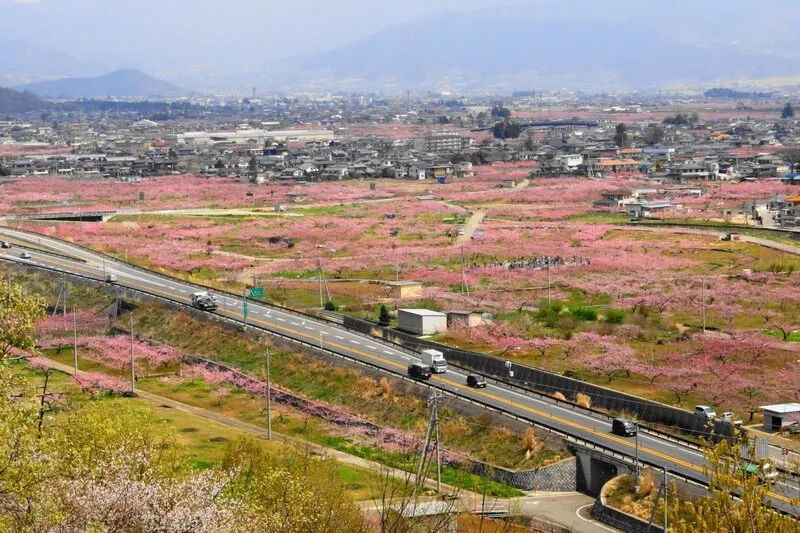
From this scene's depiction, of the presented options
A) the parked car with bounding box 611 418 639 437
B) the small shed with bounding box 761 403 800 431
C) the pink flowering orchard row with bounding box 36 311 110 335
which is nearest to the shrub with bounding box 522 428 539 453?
the parked car with bounding box 611 418 639 437

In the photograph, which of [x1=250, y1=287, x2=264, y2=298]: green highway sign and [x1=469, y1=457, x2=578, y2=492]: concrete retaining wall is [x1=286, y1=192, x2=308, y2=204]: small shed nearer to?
[x1=250, y1=287, x2=264, y2=298]: green highway sign

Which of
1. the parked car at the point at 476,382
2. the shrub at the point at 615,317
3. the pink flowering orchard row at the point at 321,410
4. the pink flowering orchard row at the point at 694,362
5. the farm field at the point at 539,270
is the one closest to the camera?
the pink flowering orchard row at the point at 321,410

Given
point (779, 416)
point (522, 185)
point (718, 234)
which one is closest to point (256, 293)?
point (779, 416)

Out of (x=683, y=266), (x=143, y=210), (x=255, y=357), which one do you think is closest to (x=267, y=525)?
(x=255, y=357)

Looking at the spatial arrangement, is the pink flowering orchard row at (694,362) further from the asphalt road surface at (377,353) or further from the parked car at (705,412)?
the asphalt road surface at (377,353)

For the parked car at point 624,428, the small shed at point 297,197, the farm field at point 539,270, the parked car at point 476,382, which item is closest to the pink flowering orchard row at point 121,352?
the farm field at point 539,270
